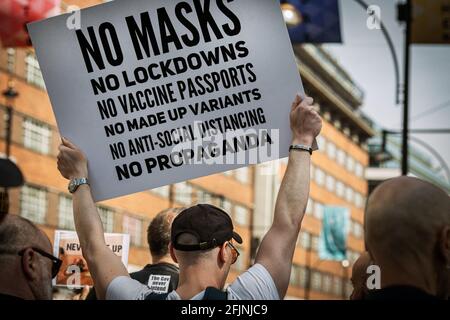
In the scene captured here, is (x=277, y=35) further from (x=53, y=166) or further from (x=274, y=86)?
(x=53, y=166)

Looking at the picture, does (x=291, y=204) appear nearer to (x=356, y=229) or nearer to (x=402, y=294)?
(x=402, y=294)

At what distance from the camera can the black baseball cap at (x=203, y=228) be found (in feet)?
Result: 10.6

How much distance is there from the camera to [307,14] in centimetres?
1412

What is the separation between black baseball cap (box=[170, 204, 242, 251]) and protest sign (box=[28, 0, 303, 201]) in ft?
0.74

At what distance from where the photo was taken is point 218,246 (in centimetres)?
325

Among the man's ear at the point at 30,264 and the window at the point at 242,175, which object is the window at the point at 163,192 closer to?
the window at the point at 242,175

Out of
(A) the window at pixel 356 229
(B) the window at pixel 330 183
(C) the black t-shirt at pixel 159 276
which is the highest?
(C) the black t-shirt at pixel 159 276

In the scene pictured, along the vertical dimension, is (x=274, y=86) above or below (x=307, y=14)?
below

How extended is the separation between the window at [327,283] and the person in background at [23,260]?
83.0m

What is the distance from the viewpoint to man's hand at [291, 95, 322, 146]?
3262 mm

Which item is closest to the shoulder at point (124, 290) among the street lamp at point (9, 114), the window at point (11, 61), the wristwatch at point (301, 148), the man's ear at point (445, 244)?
the wristwatch at point (301, 148)

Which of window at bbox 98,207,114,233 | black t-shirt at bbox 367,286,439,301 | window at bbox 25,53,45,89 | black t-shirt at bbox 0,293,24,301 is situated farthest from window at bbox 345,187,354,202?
black t-shirt at bbox 367,286,439,301
